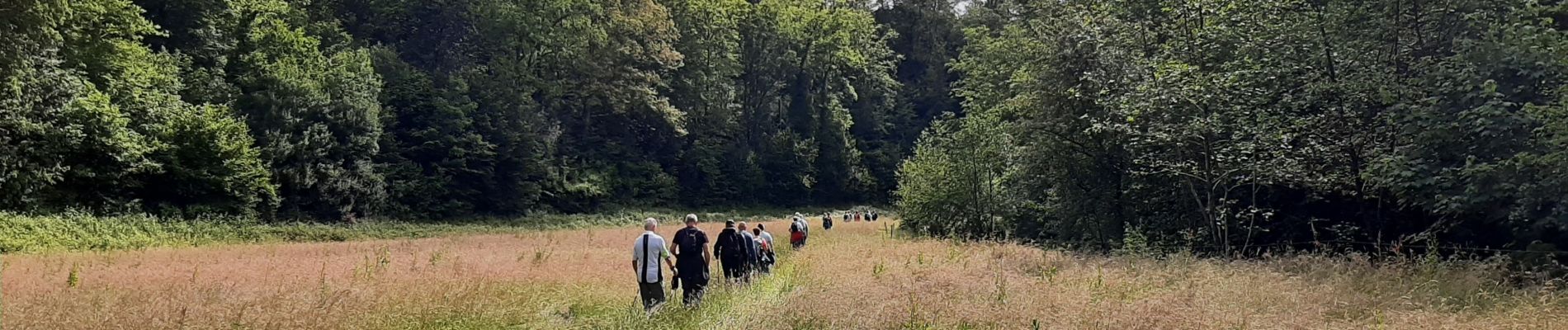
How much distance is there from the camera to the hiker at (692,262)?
32.9 ft

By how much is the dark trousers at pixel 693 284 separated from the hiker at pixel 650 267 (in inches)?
10.5

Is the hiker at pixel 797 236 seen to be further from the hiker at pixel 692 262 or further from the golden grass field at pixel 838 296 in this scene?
the hiker at pixel 692 262

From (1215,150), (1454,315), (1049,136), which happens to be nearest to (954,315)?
(1454,315)

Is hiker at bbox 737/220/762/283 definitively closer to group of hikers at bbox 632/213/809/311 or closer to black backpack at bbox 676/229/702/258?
group of hikers at bbox 632/213/809/311

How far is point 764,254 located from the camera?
14141mm

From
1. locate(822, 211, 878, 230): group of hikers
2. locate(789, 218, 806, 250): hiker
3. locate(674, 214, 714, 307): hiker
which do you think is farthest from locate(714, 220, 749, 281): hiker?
locate(822, 211, 878, 230): group of hikers

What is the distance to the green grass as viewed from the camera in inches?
797

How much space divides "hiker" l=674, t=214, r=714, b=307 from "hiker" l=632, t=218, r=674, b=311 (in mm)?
237

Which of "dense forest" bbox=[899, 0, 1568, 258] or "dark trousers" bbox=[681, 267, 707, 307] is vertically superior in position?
"dense forest" bbox=[899, 0, 1568, 258]

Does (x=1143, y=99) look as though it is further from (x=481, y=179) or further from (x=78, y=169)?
(x=481, y=179)

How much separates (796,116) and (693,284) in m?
58.1

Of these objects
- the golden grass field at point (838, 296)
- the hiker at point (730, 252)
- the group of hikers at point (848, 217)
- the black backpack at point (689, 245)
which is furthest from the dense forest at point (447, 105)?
the black backpack at point (689, 245)

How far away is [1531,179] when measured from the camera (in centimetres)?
955

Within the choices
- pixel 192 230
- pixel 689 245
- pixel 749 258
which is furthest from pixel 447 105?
pixel 689 245
